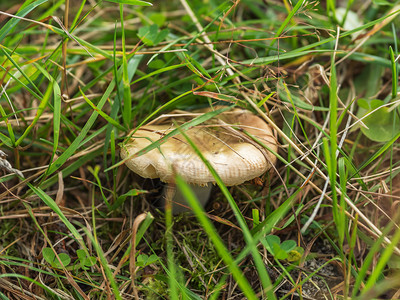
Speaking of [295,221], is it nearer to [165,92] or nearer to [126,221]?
[126,221]

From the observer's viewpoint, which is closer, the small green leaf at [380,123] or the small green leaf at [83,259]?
the small green leaf at [83,259]

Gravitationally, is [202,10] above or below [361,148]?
above

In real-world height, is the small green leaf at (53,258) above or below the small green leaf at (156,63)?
below

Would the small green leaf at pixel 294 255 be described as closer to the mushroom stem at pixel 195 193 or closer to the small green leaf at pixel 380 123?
the mushroom stem at pixel 195 193

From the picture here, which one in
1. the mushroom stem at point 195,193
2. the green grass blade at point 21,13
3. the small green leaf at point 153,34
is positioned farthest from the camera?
the small green leaf at point 153,34

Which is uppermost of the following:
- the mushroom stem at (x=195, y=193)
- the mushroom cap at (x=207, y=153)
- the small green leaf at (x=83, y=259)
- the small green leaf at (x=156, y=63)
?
the small green leaf at (x=156, y=63)

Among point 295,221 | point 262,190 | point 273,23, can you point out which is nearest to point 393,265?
point 295,221

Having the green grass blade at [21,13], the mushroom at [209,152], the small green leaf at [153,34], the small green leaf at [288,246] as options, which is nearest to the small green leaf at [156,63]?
the small green leaf at [153,34]
